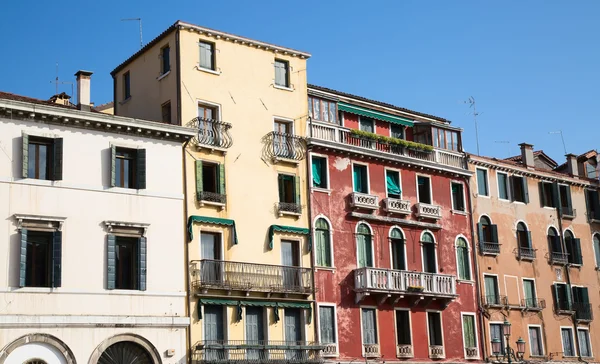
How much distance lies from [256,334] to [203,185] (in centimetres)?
607

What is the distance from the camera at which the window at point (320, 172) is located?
131ft

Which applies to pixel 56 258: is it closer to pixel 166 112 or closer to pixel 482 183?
pixel 166 112

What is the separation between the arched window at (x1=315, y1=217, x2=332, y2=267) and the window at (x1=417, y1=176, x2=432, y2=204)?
21.7ft

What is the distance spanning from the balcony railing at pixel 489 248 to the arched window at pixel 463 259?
3.07 ft

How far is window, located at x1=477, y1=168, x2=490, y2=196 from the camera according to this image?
46.7m

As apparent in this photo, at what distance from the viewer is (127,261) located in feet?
109

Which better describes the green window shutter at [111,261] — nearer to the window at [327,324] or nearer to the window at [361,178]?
the window at [327,324]

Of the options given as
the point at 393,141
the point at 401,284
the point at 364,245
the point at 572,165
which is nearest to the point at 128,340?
the point at 364,245

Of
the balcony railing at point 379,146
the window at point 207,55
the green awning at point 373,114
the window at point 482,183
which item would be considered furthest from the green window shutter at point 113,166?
the window at point 482,183

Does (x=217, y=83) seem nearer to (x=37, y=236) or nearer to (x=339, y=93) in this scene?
(x=339, y=93)

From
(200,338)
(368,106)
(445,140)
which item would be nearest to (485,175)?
(445,140)

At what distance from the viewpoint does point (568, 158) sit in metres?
53.2

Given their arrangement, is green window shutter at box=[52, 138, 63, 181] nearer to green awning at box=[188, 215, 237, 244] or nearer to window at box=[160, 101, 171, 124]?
green awning at box=[188, 215, 237, 244]

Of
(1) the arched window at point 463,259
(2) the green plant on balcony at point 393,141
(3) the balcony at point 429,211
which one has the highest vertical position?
(2) the green plant on balcony at point 393,141
